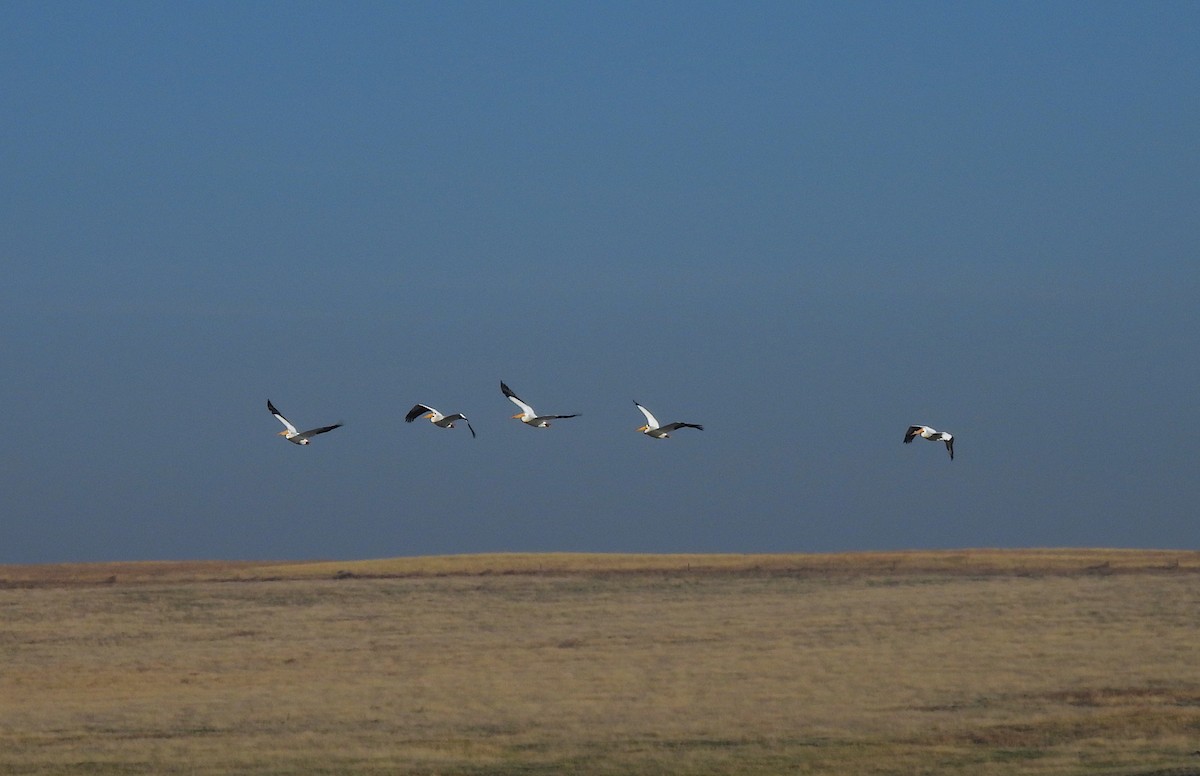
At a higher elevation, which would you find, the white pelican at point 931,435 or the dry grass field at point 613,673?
the white pelican at point 931,435

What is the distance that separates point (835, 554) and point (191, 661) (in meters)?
44.7

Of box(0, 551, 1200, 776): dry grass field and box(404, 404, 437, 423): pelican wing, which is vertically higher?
box(404, 404, 437, 423): pelican wing

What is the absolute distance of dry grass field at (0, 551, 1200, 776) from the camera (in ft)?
97.3

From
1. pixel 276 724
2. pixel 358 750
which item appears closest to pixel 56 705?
pixel 276 724

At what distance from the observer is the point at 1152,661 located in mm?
41031

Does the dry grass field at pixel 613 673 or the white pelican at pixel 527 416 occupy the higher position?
the white pelican at pixel 527 416

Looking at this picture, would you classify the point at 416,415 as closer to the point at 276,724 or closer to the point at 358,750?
the point at 358,750

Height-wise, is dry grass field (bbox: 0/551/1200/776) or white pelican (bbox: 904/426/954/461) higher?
white pelican (bbox: 904/426/954/461)

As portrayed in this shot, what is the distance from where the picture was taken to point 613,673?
41844mm

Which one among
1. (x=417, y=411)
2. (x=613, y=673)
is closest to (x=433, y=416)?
(x=417, y=411)

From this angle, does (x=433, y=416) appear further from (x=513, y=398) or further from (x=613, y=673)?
(x=613, y=673)

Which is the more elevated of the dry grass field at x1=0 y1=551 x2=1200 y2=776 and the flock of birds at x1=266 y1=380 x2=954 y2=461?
the flock of birds at x1=266 y1=380 x2=954 y2=461

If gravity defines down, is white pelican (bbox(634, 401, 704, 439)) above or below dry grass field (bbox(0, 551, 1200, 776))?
above

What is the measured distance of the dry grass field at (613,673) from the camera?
29.7 meters
